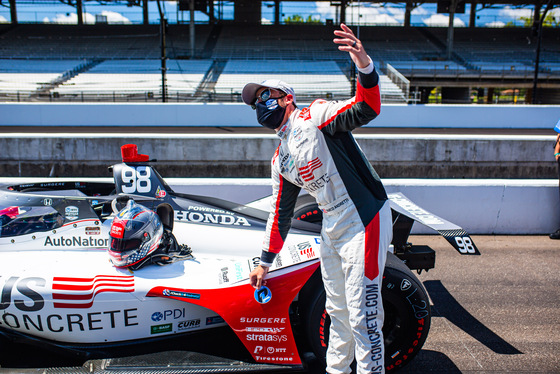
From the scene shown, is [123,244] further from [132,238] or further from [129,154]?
[129,154]

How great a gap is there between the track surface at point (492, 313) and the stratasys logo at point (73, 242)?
2.71ft

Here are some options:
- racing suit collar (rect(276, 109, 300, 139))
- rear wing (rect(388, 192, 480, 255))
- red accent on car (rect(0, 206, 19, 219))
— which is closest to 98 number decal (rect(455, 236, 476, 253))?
rear wing (rect(388, 192, 480, 255))

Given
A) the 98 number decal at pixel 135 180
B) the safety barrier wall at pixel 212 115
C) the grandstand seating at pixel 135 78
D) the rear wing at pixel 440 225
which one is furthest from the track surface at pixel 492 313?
the grandstand seating at pixel 135 78

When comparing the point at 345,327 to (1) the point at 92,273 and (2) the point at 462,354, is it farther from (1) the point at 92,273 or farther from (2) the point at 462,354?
(1) the point at 92,273

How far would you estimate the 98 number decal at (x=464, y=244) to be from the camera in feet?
10.5

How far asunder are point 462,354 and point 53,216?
3.42m

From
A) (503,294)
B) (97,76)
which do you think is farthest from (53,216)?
(97,76)

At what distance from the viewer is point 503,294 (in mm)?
4629

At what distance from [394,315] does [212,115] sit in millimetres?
14393

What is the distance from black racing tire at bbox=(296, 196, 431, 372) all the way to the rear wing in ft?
1.36

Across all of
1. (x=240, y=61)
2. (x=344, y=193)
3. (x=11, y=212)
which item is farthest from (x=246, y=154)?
(x=240, y=61)

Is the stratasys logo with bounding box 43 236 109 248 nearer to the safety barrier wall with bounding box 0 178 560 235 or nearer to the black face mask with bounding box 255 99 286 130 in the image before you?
the black face mask with bounding box 255 99 286 130

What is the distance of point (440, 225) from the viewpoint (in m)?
3.58

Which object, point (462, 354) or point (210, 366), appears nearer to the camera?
point (210, 366)
